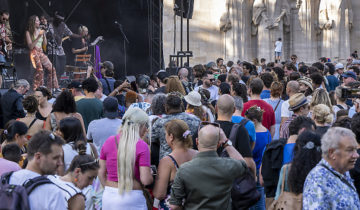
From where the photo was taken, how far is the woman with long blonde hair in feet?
21.1

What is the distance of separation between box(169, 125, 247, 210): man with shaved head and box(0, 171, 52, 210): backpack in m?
1.36

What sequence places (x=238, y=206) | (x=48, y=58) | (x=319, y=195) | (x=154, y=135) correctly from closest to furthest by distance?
(x=319, y=195), (x=238, y=206), (x=154, y=135), (x=48, y=58)

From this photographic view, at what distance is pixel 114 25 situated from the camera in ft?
65.0

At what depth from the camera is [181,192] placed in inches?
232

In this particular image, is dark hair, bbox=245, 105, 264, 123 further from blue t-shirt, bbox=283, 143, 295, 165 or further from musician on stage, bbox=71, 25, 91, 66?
musician on stage, bbox=71, 25, 91, 66

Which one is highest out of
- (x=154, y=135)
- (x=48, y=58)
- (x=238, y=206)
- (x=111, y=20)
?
(x=111, y=20)

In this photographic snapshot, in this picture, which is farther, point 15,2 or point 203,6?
point 203,6

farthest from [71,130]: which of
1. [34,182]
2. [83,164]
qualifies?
[34,182]

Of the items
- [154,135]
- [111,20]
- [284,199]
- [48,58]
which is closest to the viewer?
[284,199]

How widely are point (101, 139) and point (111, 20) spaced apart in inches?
476

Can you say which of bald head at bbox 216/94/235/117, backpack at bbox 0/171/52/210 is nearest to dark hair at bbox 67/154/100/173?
backpack at bbox 0/171/52/210

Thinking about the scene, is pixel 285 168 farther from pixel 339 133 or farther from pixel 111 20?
pixel 111 20

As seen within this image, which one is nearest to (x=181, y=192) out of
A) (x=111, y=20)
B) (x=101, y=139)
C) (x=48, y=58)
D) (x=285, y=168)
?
(x=285, y=168)

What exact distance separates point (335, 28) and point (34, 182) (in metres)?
24.5
